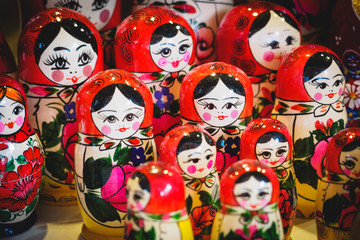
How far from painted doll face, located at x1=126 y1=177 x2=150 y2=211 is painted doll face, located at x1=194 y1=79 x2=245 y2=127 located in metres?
0.35

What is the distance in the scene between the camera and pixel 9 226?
4.07 feet

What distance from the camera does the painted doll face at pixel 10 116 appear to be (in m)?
1.16

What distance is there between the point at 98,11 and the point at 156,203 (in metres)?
0.82

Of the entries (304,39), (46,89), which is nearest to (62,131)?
(46,89)

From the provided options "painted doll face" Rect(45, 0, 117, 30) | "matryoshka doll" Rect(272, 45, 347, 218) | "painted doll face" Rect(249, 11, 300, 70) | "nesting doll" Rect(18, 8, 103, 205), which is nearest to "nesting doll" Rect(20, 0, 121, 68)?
"painted doll face" Rect(45, 0, 117, 30)

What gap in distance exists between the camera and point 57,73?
1.31m

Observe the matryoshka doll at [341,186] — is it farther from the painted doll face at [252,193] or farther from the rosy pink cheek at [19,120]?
the rosy pink cheek at [19,120]

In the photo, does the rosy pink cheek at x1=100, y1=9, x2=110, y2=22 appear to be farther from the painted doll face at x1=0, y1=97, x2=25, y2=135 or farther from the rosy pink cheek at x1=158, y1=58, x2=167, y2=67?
the painted doll face at x1=0, y1=97, x2=25, y2=135

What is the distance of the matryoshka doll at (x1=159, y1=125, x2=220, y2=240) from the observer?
1.06 meters

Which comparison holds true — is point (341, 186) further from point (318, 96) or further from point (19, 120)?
point (19, 120)

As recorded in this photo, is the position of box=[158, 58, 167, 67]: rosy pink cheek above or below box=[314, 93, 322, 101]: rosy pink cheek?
above

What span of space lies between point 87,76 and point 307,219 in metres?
0.74

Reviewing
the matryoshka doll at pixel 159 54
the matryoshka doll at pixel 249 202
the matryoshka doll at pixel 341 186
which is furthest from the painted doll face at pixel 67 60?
the matryoshka doll at pixel 341 186

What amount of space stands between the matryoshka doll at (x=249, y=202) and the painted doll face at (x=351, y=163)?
0.21m
